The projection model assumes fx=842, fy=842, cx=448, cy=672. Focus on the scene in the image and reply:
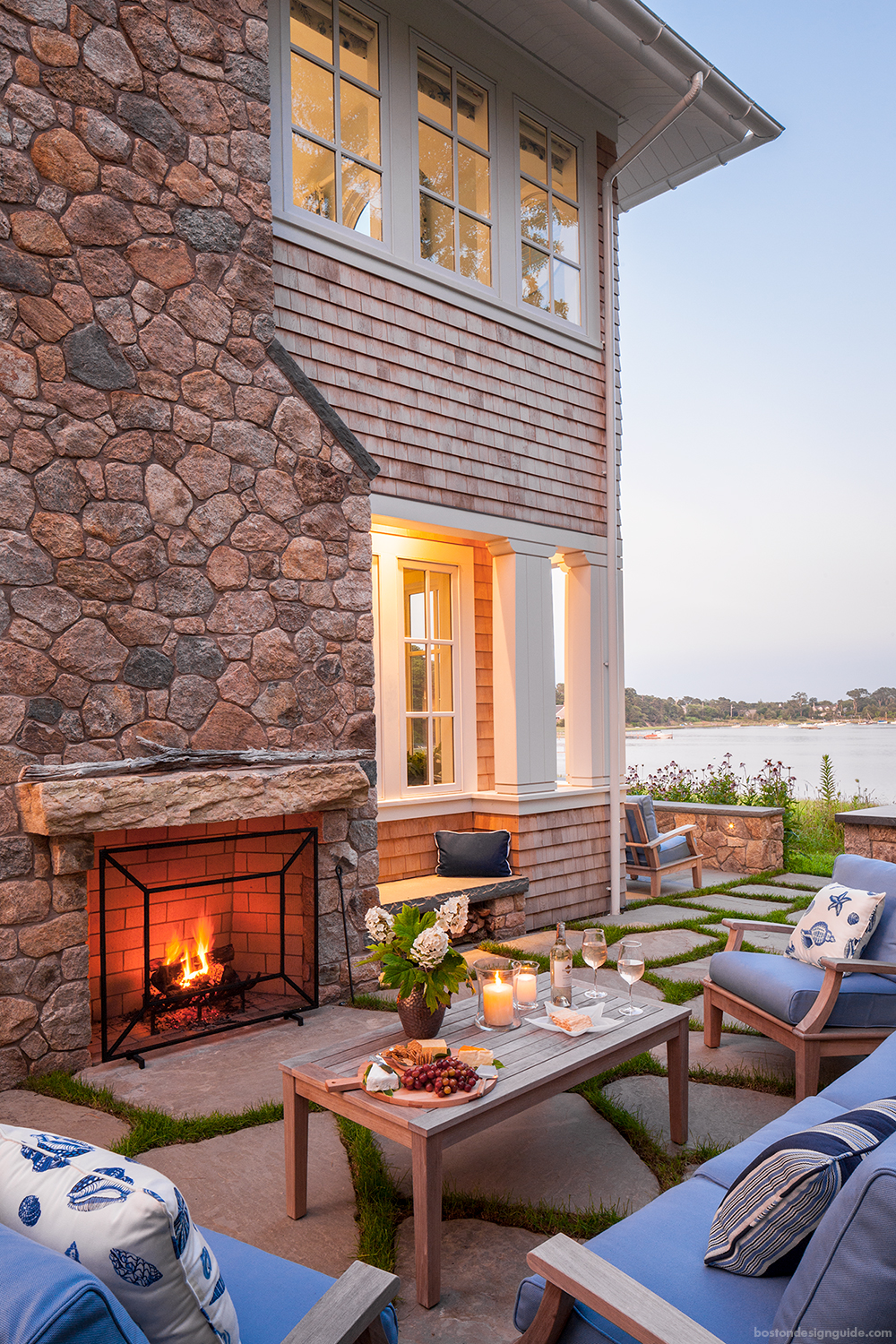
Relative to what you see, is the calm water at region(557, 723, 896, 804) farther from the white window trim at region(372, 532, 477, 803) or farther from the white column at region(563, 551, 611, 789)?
the white window trim at region(372, 532, 477, 803)

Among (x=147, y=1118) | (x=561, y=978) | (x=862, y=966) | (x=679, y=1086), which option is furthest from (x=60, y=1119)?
(x=862, y=966)

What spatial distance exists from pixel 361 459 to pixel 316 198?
1.60 meters

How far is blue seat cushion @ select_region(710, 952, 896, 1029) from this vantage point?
3.08m

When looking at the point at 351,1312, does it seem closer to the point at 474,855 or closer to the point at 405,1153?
the point at 405,1153

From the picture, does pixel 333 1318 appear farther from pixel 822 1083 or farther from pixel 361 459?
pixel 361 459

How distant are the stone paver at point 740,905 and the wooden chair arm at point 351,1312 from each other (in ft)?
16.4

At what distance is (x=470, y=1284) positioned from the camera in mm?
2084

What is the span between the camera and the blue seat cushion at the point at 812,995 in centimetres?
308

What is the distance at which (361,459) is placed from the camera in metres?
4.46

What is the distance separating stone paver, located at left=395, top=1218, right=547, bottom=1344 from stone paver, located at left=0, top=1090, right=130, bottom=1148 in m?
1.13

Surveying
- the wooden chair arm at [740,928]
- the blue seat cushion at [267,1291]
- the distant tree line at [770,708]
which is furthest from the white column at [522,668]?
the distant tree line at [770,708]

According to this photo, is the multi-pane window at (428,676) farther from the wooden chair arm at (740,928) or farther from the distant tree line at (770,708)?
the distant tree line at (770,708)

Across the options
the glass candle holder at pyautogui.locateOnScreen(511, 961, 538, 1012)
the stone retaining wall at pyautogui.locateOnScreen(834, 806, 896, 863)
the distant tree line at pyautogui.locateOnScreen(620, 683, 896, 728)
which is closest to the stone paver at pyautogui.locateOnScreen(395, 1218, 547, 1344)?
the glass candle holder at pyautogui.locateOnScreen(511, 961, 538, 1012)

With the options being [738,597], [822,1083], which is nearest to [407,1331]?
[822,1083]
